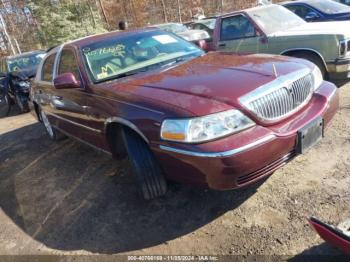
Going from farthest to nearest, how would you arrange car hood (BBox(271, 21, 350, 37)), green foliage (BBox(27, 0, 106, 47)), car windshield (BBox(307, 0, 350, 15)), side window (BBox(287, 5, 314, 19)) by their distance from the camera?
green foliage (BBox(27, 0, 106, 47)), side window (BBox(287, 5, 314, 19)), car windshield (BBox(307, 0, 350, 15)), car hood (BBox(271, 21, 350, 37))

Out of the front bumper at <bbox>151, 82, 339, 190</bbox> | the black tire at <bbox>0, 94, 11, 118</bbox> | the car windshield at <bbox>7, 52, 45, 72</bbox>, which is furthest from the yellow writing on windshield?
the car windshield at <bbox>7, 52, 45, 72</bbox>

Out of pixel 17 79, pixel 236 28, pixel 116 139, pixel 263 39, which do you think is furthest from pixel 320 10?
pixel 17 79

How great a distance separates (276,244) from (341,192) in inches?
33.9

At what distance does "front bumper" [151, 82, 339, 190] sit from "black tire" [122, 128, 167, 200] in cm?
22

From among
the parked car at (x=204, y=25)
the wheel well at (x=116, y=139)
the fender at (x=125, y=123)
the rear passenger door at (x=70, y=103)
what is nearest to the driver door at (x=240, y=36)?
the rear passenger door at (x=70, y=103)

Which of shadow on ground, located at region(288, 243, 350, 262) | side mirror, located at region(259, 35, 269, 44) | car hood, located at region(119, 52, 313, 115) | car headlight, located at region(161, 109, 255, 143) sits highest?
car hood, located at region(119, 52, 313, 115)

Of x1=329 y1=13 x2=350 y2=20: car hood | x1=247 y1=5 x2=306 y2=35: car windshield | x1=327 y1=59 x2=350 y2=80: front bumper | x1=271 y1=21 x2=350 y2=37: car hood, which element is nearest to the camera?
x1=327 y1=59 x2=350 y2=80: front bumper

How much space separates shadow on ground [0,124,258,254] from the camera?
3039 mm

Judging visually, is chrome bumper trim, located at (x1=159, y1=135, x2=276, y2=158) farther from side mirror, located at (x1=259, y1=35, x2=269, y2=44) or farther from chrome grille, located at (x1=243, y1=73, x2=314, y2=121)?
side mirror, located at (x1=259, y1=35, x2=269, y2=44)

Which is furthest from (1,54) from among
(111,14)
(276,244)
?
(276,244)

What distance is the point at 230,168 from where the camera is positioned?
2.53 metres

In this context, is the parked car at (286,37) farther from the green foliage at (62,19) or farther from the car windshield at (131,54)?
the green foliage at (62,19)

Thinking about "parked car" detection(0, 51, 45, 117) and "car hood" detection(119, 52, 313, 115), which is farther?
"parked car" detection(0, 51, 45, 117)

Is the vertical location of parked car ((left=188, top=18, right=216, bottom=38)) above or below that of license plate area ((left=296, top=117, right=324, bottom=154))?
below
